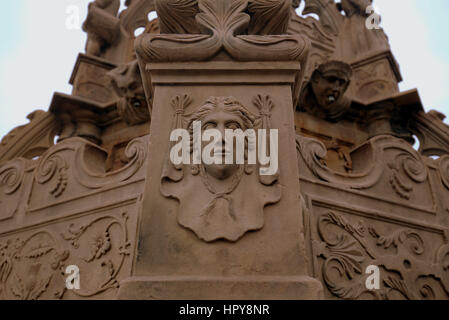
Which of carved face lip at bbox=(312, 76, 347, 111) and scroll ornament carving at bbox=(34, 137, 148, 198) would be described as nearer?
scroll ornament carving at bbox=(34, 137, 148, 198)

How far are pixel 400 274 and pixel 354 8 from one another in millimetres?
5643

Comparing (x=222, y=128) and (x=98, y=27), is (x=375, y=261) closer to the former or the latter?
(x=222, y=128)

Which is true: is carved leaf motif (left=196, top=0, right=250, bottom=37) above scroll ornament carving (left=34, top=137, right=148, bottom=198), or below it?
above


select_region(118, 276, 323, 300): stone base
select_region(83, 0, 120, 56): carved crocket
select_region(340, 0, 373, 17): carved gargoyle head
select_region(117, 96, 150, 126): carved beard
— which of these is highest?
select_region(340, 0, 373, 17): carved gargoyle head

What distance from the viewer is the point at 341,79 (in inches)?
213

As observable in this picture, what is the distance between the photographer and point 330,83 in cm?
542

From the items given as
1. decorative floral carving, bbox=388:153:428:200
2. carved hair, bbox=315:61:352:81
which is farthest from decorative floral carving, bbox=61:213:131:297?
carved hair, bbox=315:61:352:81

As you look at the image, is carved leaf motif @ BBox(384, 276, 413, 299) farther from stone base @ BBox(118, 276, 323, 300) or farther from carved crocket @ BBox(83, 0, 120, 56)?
carved crocket @ BBox(83, 0, 120, 56)

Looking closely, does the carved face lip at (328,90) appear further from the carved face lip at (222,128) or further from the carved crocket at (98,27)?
the carved crocket at (98,27)

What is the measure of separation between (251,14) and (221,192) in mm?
1492

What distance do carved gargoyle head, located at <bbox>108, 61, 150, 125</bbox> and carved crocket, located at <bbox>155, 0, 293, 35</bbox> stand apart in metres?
2.16

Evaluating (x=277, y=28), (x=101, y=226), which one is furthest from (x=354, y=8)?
(x=101, y=226)

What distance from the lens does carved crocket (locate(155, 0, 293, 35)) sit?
124 inches

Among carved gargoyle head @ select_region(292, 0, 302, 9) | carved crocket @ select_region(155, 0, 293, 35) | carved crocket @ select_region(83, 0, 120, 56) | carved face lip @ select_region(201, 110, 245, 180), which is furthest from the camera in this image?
carved gargoyle head @ select_region(292, 0, 302, 9)
